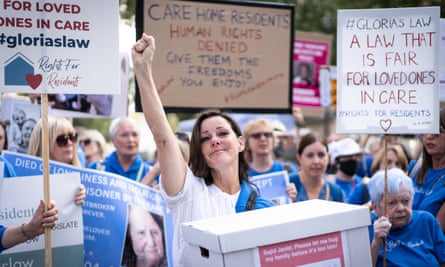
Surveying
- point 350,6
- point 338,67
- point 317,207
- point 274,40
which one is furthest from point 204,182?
point 350,6

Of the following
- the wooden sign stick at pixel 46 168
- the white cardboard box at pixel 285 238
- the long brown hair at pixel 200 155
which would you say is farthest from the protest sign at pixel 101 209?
the white cardboard box at pixel 285 238

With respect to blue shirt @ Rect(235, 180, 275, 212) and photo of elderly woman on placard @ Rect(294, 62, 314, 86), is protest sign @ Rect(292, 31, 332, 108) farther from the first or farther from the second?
blue shirt @ Rect(235, 180, 275, 212)

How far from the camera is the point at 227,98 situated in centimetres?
561

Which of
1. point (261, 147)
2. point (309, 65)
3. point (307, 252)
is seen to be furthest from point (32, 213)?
point (309, 65)

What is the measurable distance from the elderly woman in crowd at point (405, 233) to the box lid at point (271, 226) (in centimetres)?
103

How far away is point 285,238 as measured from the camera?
254 cm

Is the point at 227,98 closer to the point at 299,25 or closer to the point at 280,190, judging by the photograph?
the point at 280,190

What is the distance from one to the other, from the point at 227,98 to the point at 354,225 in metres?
3.04

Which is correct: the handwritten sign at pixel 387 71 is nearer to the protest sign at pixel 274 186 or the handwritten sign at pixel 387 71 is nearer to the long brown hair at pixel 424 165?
the long brown hair at pixel 424 165

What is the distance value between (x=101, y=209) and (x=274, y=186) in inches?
55.2

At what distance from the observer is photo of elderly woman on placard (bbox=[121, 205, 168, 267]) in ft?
14.2

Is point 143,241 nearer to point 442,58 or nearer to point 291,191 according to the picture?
point 291,191

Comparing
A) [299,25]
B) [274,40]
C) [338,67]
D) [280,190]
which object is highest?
[299,25]

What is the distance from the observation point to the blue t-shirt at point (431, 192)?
4.36m
